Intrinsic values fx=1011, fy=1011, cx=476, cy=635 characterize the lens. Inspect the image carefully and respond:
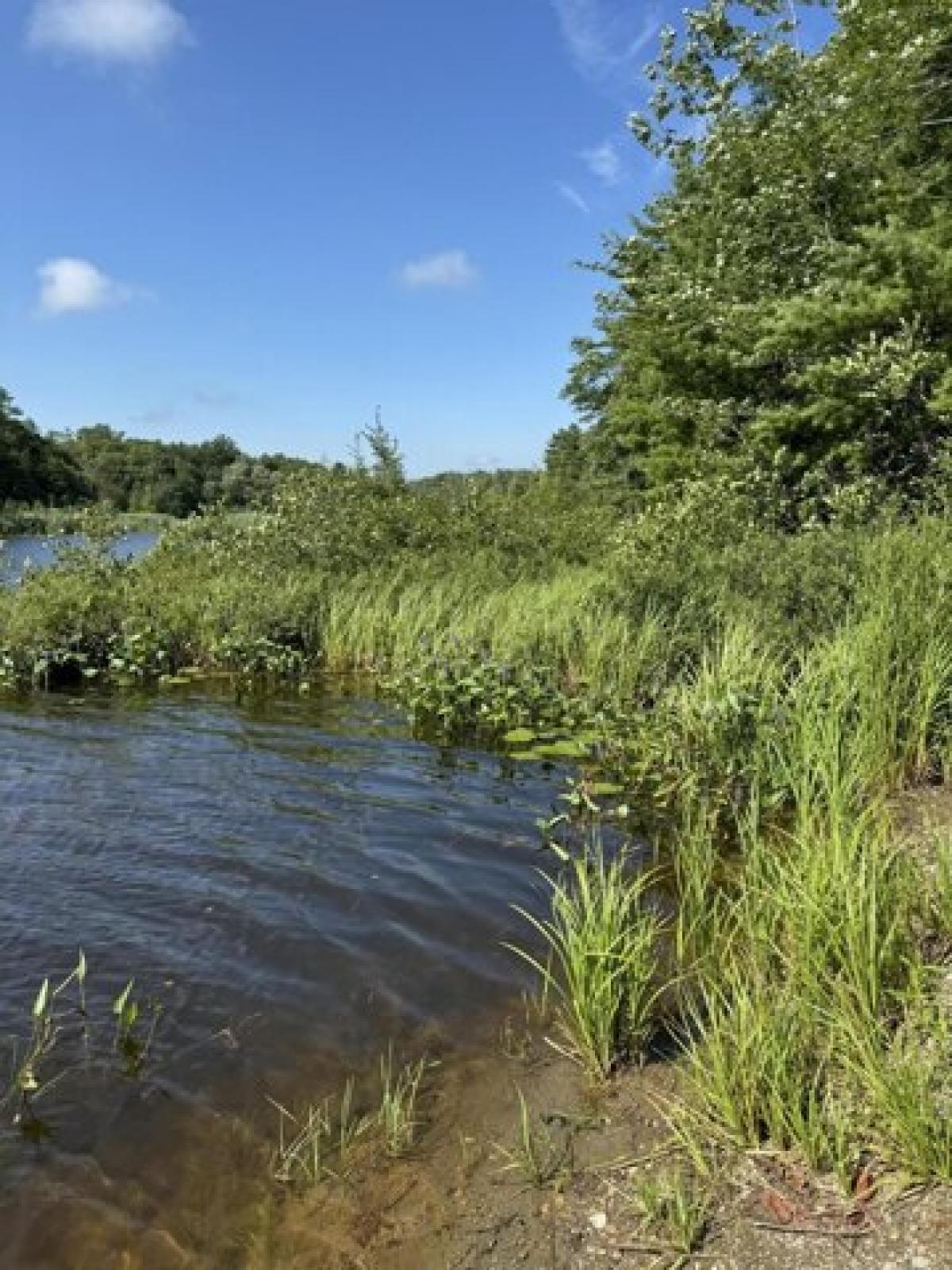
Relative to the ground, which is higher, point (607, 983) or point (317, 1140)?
point (607, 983)

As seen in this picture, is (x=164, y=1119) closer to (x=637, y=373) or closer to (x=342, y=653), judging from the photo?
(x=342, y=653)

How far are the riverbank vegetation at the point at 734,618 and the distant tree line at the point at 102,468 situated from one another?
62.7 meters

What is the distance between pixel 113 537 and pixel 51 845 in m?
10.8

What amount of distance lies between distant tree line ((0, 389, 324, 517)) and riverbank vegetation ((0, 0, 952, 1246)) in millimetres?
62710

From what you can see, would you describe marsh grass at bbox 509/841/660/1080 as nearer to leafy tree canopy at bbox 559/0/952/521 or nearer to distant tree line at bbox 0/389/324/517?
leafy tree canopy at bbox 559/0/952/521

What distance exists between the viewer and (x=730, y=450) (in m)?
17.1

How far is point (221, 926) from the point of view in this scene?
5551mm

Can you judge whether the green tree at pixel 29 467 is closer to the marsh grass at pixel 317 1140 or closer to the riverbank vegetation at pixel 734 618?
the riverbank vegetation at pixel 734 618

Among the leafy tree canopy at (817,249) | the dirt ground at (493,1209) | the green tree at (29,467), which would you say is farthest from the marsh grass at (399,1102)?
the green tree at (29,467)

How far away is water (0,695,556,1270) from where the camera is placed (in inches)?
144

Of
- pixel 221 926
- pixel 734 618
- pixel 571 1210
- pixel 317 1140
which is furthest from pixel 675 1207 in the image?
pixel 734 618

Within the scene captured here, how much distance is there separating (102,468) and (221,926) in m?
143

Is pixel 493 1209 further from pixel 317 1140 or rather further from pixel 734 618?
pixel 734 618

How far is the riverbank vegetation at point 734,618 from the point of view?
3633 mm
